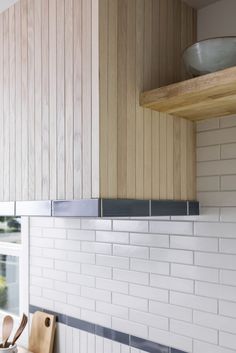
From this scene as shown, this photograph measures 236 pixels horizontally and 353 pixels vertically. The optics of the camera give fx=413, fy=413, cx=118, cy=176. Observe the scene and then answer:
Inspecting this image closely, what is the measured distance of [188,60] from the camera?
1.40m

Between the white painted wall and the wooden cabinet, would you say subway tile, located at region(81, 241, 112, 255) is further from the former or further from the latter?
the white painted wall

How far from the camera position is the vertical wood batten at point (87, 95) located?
4.47 ft

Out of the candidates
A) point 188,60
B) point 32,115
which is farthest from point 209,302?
point 32,115

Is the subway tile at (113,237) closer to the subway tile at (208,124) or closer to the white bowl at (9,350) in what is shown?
the subway tile at (208,124)

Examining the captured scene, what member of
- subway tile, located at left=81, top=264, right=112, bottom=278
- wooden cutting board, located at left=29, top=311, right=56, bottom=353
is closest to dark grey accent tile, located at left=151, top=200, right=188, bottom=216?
subway tile, located at left=81, top=264, right=112, bottom=278

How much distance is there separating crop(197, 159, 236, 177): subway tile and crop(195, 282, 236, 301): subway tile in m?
0.42

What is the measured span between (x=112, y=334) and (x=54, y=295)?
473 mm

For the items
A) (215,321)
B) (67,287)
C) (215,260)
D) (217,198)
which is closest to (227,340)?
(215,321)

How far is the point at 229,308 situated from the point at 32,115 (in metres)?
1.06

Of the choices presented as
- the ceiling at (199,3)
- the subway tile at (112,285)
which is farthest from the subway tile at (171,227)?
the ceiling at (199,3)

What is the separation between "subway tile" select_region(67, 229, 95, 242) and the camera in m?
2.06

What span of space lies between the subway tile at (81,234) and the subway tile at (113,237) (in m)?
0.04

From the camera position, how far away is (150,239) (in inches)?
70.5

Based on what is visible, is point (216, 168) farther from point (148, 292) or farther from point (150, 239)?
point (148, 292)
